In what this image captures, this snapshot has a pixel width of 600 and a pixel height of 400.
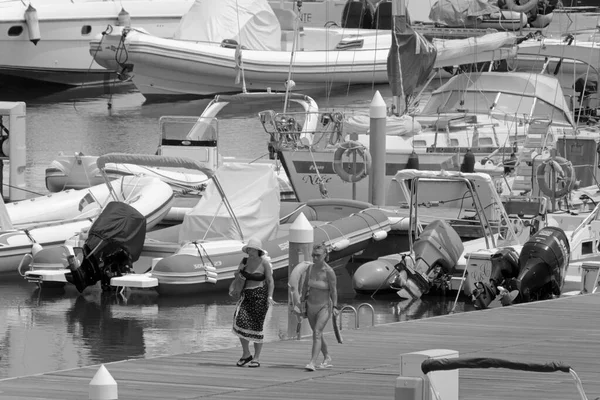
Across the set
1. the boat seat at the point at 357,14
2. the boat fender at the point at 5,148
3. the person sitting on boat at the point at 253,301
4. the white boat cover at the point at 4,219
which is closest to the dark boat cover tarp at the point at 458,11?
the boat seat at the point at 357,14

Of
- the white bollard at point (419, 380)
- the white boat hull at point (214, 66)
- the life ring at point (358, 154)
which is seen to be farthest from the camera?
the white boat hull at point (214, 66)

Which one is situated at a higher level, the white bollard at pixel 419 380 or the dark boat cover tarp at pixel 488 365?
the dark boat cover tarp at pixel 488 365

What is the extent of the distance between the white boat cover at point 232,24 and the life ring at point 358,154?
24.9 meters

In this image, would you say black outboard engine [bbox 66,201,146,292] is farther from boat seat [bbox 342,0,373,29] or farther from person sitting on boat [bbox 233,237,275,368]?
boat seat [bbox 342,0,373,29]

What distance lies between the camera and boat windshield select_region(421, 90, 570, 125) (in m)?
27.1

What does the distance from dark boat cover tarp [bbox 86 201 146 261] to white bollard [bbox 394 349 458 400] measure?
11.2 metres

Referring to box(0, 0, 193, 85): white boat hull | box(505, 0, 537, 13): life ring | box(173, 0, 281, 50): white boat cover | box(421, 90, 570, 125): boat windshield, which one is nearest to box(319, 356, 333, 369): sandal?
box(421, 90, 570, 125): boat windshield

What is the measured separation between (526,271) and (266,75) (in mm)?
29573

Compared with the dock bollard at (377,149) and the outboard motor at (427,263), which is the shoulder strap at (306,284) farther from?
the dock bollard at (377,149)

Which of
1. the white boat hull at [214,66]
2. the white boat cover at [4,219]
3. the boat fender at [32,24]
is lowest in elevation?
the white boat hull at [214,66]

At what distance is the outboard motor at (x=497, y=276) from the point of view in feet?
59.9

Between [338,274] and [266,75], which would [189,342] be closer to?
[338,274]

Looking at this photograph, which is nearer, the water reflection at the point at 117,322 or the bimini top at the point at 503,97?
the water reflection at the point at 117,322

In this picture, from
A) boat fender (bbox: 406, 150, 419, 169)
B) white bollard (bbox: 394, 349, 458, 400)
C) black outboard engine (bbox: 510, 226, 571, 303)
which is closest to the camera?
white bollard (bbox: 394, 349, 458, 400)
